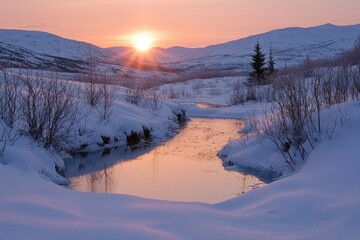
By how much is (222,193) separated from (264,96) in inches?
874

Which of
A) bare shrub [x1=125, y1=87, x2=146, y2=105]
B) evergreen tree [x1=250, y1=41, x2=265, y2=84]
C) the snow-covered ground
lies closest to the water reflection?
the snow-covered ground

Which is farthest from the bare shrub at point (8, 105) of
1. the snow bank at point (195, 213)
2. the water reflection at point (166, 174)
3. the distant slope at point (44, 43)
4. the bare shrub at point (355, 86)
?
the distant slope at point (44, 43)

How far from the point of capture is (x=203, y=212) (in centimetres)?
645

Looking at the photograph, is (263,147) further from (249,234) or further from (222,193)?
(249,234)

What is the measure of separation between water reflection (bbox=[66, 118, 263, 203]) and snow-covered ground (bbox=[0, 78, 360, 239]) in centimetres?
247

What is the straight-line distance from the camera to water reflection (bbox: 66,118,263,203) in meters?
10.4

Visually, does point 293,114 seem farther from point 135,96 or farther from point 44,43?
point 44,43

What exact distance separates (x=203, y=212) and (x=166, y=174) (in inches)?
231

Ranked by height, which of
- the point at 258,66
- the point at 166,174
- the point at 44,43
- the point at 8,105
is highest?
the point at 44,43

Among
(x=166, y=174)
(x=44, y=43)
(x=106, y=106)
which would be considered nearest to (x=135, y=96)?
(x=106, y=106)

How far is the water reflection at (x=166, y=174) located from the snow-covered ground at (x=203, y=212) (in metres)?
2.47

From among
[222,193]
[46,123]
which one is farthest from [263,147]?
[46,123]

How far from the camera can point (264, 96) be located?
31719 mm

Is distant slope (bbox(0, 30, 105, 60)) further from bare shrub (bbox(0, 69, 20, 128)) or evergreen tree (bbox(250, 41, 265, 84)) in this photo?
bare shrub (bbox(0, 69, 20, 128))
